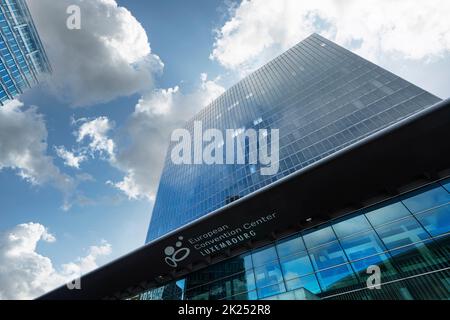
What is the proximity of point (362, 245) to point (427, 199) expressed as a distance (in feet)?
15.0

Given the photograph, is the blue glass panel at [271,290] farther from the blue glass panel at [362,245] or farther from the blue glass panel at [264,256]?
the blue glass panel at [362,245]

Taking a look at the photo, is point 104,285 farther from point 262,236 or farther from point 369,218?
point 369,218

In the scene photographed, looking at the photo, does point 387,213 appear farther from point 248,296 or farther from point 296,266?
point 248,296

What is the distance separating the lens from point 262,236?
19.1 meters

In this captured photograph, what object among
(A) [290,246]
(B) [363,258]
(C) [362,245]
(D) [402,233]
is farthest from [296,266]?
(D) [402,233]

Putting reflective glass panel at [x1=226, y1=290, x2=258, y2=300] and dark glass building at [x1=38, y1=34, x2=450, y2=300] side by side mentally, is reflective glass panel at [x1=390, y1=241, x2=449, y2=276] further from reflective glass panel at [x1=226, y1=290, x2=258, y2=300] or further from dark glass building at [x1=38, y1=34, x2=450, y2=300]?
reflective glass panel at [x1=226, y1=290, x2=258, y2=300]

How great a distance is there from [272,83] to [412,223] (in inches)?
2855

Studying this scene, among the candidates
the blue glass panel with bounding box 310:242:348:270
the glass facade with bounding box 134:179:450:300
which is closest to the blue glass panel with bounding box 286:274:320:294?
the glass facade with bounding box 134:179:450:300

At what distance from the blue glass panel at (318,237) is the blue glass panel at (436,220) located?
16.2ft

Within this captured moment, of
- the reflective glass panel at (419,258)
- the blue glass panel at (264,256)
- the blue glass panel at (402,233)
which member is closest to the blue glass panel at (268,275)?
the blue glass panel at (264,256)

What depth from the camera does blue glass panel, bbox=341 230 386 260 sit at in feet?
47.6

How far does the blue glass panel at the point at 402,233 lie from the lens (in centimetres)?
1378

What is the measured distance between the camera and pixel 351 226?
16.3 meters
